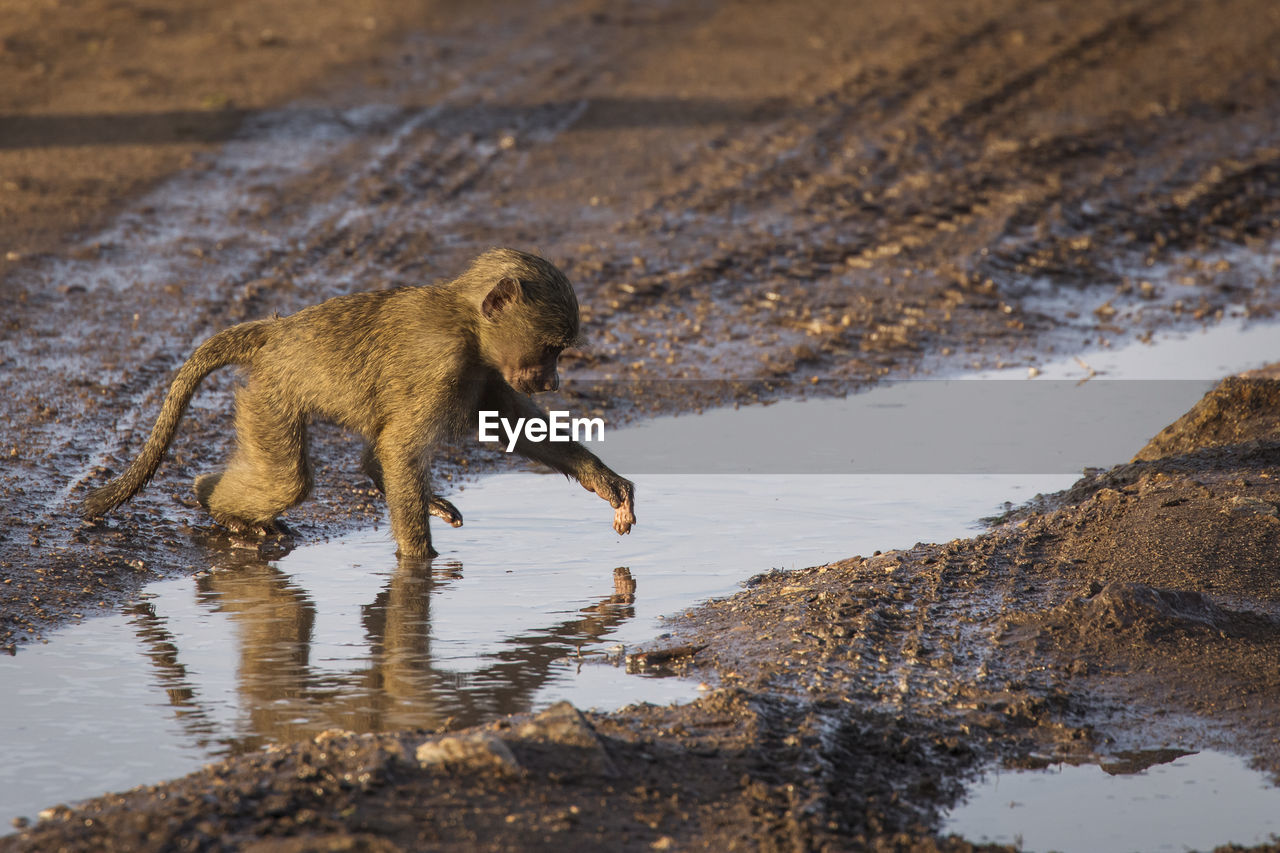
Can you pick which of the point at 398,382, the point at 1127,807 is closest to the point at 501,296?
the point at 398,382

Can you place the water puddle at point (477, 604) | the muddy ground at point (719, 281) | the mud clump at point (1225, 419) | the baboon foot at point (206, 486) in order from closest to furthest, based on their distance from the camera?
the muddy ground at point (719, 281), the water puddle at point (477, 604), the baboon foot at point (206, 486), the mud clump at point (1225, 419)

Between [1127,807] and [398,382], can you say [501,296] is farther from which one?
[1127,807]

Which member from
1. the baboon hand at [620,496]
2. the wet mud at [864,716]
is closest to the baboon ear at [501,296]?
the baboon hand at [620,496]

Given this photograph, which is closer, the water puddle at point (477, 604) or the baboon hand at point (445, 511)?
the water puddle at point (477, 604)

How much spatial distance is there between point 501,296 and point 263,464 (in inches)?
52.5

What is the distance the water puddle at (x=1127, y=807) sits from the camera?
4078 millimetres

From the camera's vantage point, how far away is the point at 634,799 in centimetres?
399

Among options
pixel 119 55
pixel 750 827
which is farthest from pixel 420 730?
pixel 119 55

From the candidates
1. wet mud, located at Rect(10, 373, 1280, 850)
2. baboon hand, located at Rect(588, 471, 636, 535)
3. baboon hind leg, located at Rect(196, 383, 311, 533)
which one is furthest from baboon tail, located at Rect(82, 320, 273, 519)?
wet mud, located at Rect(10, 373, 1280, 850)

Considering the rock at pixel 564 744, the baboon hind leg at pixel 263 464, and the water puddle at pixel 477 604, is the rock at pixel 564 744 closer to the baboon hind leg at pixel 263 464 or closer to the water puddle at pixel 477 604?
the water puddle at pixel 477 604

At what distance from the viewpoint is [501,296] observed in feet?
19.9

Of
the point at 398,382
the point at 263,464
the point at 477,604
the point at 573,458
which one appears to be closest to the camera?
the point at 477,604

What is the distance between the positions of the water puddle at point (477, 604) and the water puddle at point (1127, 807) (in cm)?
116

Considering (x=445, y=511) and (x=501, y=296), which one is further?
(x=445, y=511)
